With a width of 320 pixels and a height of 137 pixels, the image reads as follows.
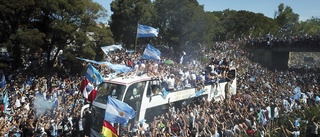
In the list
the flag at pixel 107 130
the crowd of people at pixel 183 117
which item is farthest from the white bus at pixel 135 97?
the flag at pixel 107 130

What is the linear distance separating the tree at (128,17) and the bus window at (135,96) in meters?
25.8

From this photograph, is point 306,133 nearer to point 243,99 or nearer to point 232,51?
point 243,99

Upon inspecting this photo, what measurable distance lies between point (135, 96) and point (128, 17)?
27.5 m

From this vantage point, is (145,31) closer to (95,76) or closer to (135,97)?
(95,76)

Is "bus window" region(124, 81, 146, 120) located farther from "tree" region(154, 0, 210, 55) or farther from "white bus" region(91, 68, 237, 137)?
"tree" region(154, 0, 210, 55)

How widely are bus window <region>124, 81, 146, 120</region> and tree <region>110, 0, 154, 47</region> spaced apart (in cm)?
2579

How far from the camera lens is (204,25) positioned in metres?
34.3

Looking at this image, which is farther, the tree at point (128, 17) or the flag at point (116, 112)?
the tree at point (128, 17)

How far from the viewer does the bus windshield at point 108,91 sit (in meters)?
10.0

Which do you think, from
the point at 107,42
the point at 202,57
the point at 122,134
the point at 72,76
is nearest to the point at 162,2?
the point at 202,57

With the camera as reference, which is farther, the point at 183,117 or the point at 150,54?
the point at 150,54

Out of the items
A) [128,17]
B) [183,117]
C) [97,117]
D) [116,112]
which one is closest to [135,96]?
[97,117]

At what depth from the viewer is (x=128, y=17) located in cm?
Result: 3656

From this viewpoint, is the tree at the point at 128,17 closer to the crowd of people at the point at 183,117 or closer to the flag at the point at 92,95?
the crowd of people at the point at 183,117
